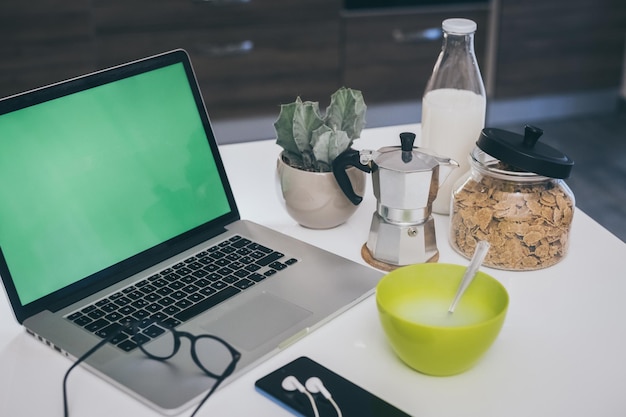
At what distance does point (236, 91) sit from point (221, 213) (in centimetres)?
187

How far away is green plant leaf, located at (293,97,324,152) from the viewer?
1124mm

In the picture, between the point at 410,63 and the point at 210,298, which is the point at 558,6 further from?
the point at 210,298

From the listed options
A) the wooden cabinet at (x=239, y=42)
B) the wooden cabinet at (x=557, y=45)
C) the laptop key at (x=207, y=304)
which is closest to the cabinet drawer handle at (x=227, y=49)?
the wooden cabinet at (x=239, y=42)

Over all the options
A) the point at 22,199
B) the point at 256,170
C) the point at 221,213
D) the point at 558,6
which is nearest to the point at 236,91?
the point at 558,6

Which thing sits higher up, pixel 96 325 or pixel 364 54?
pixel 96 325

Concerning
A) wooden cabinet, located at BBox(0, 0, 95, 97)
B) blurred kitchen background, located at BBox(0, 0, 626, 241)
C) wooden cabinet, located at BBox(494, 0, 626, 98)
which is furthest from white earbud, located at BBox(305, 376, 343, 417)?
wooden cabinet, located at BBox(494, 0, 626, 98)

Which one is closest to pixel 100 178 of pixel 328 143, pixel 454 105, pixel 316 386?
pixel 328 143

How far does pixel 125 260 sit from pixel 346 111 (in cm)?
37

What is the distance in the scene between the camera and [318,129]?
112cm

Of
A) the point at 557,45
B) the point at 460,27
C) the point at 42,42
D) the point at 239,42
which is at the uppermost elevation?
the point at 460,27

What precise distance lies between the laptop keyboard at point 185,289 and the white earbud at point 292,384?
17cm

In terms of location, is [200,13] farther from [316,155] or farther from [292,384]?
[292,384]

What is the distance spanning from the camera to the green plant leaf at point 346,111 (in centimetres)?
115

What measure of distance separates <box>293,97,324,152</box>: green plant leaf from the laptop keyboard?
160 mm
